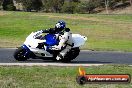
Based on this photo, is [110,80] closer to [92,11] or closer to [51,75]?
[51,75]

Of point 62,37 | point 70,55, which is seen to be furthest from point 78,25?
point 62,37

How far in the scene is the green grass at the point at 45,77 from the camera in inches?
431

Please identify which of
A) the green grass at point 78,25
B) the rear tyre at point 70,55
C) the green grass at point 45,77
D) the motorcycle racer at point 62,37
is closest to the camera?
the green grass at point 45,77

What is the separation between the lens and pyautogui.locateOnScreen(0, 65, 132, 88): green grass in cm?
1094

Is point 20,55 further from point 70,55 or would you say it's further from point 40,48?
point 70,55

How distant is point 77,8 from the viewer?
75.6 meters

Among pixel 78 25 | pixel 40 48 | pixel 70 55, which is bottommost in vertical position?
pixel 78 25

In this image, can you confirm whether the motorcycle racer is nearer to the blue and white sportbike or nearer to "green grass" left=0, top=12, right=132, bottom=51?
the blue and white sportbike

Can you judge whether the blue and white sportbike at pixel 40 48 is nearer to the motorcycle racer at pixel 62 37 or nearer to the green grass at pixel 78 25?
the motorcycle racer at pixel 62 37

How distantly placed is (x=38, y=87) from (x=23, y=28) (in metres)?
32.9

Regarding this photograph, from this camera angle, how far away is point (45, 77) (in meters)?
12.3

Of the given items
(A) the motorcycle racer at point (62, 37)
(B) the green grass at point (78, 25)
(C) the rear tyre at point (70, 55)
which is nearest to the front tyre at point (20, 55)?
(A) the motorcycle racer at point (62, 37)

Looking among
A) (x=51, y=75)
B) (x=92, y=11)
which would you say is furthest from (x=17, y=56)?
(x=92, y=11)

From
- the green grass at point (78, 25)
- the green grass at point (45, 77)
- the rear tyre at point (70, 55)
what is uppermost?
the green grass at point (45, 77)
